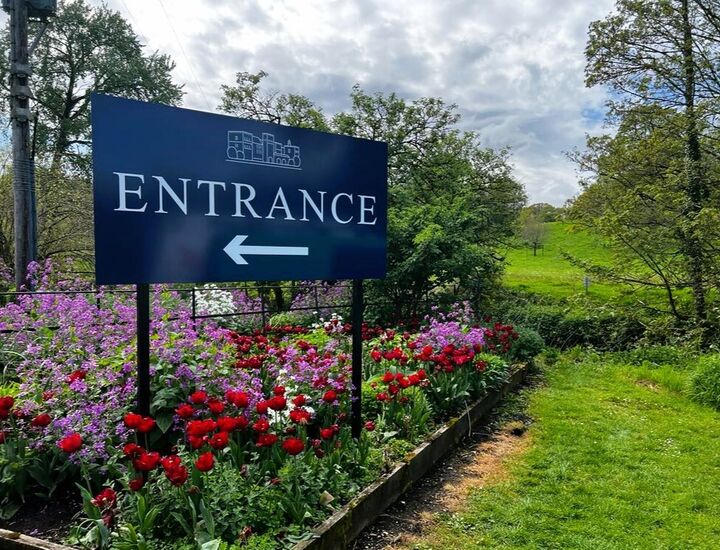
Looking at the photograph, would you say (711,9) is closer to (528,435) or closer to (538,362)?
(538,362)

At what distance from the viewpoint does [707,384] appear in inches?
236

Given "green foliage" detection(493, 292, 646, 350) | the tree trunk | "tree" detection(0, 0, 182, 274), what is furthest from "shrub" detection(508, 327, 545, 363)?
"tree" detection(0, 0, 182, 274)

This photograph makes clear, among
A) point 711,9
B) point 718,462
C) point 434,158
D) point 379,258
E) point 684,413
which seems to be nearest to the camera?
point 379,258

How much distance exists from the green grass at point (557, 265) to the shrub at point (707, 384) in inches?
164

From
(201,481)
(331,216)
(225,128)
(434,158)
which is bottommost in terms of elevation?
(201,481)

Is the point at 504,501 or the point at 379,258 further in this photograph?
the point at 379,258

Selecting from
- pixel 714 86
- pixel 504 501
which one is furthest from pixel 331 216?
pixel 714 86

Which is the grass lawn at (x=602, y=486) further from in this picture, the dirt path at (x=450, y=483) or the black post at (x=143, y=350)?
the black post at (x=143, y=350)

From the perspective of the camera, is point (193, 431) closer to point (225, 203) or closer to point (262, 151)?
point (225, 203)

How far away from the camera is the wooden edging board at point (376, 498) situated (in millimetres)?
2191

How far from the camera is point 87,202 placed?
1052 centimetres

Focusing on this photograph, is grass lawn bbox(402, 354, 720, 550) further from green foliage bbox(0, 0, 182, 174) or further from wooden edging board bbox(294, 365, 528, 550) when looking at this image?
green foliage bbox(0, 0, 182, 174)

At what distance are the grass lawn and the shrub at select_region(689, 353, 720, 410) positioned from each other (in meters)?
0.21

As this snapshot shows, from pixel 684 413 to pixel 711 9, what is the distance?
24.2 ft
